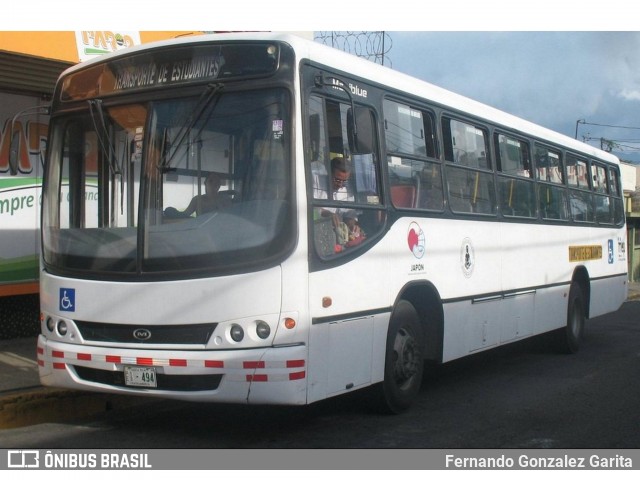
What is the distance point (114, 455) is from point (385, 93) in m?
3.74

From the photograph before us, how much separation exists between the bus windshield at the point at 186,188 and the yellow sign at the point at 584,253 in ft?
23.6

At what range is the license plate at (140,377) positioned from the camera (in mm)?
6406

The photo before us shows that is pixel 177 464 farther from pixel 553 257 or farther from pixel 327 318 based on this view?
pixel 553 257

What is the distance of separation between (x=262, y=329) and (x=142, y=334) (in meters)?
0.95

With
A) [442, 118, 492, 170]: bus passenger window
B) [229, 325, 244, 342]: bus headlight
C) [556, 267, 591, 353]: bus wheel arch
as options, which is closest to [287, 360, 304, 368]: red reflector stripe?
[229, 325, 244, 342]: bus headlight

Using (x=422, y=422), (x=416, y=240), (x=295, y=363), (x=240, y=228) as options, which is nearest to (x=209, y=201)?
(x=240, y=228)

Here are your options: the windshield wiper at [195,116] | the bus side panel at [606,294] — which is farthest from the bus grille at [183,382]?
the bus side panel at [606,294]

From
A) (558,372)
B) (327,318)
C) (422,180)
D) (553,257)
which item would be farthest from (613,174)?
(327,318)

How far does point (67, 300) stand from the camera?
6.88 m

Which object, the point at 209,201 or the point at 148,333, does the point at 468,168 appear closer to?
the point at 209,201

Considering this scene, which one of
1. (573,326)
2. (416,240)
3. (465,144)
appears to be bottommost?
(573,326)

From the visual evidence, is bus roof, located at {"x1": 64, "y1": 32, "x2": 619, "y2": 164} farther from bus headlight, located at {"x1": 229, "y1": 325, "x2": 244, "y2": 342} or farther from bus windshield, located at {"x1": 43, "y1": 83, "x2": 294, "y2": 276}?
bus headlight, located at {"x1": 229, "y1": 325, "x2": 244, "y2": 342}

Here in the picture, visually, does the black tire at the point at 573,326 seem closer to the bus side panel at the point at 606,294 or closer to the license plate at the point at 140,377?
the bus side panel at the point at 606,294

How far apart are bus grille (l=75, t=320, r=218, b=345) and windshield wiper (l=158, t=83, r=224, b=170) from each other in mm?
1193
